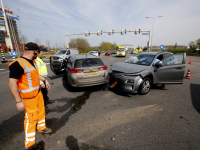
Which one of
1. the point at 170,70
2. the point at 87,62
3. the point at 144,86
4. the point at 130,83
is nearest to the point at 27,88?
the point at 87,62

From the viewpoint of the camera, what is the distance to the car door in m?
4.47

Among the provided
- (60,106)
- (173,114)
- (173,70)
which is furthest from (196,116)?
(60,106)

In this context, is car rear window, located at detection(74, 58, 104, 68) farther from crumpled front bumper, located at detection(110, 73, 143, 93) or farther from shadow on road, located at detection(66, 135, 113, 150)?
shadow on road, located at detection(66, 135, 113, 150)

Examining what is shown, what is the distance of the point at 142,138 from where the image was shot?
2254mm

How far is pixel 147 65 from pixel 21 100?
14.2 feet

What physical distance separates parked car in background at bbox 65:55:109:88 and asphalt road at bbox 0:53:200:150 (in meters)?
0.59

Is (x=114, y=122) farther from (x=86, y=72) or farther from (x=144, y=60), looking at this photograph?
(x=144, y=60)

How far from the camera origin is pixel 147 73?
4.15 meters

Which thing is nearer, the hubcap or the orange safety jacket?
the orange safety jacket

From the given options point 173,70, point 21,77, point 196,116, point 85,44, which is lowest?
point 196,116

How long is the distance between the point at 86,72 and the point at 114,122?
7.25ft

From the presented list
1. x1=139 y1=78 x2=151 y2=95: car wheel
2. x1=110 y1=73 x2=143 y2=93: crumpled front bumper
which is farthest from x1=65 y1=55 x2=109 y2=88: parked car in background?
x1=139 y1=78 x2=151 y2=95: car wheel

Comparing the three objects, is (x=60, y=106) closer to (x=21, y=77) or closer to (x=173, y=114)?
(x=21, y=77)

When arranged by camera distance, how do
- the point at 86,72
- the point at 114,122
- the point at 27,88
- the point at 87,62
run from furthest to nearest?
the point at 87,62 < the point at 86,72 < the point at 114,122 < the point at 27,88
